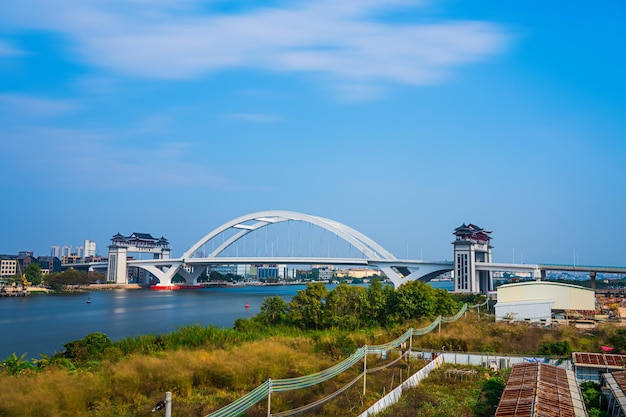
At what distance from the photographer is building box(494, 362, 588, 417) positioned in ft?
28.8

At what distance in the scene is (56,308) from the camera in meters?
39.8

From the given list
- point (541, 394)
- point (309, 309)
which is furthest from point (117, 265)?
point (541, 394)

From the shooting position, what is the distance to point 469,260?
4556 centimetres

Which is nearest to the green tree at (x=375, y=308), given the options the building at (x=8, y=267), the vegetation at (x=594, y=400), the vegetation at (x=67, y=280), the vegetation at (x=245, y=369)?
the vegetation at (x=245, y=369)

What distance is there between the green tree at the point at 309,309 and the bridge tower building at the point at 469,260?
26679mm

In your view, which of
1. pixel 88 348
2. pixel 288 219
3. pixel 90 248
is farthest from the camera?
pixel 90 248

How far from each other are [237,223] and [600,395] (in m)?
53.3

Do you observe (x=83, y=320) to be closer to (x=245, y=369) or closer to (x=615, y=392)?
(x=245, y=369)

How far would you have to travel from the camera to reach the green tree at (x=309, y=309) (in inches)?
816

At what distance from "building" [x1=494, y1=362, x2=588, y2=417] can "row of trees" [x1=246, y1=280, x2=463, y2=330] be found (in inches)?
367

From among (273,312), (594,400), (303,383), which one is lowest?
(594,400)

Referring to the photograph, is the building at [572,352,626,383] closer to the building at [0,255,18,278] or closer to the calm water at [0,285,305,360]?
the calm water at [0,285,305,360]

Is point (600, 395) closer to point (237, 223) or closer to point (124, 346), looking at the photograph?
point (124, 346)

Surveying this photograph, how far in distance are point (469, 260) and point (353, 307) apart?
25.6 m
